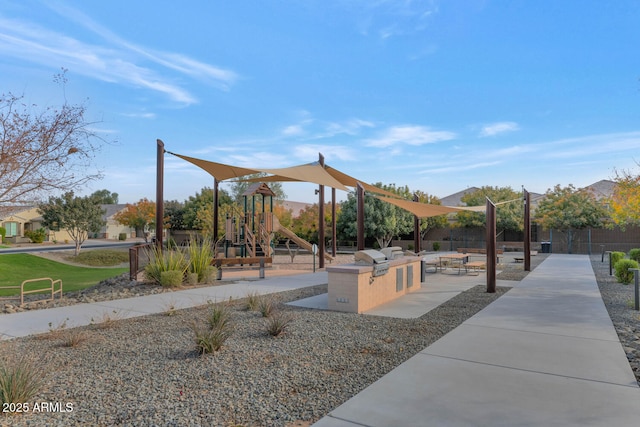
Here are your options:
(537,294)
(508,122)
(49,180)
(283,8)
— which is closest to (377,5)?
(283,8)

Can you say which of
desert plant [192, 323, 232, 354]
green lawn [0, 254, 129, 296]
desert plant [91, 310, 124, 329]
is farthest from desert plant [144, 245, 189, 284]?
desert plant [192, 323, 232, 354]

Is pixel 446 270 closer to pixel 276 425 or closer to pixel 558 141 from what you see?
pixel 558 141

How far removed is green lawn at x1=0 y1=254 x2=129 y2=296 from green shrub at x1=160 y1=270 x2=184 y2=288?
5.15 meters

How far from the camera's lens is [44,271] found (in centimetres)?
2144

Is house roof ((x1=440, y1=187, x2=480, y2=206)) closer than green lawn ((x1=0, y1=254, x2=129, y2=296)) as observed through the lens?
No

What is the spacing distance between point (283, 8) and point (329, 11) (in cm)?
135

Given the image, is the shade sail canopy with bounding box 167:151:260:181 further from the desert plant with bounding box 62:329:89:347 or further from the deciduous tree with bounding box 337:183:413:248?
the deciduous tree with bounding box 337:183:413:248

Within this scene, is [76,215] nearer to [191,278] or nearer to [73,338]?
[191,278]

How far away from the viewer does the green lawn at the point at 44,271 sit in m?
16.3

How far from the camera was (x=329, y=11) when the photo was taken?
11.4m

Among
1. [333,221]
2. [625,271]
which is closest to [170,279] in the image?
[333,221]

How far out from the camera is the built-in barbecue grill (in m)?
7.99

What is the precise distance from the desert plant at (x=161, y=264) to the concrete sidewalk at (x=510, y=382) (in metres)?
7.45

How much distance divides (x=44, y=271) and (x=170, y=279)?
15408mm
